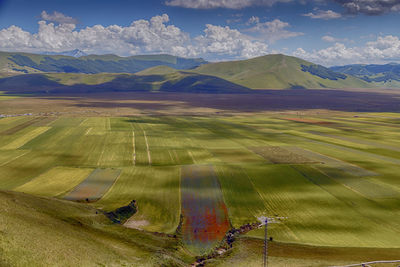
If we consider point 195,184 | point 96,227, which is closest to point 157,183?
point 195,184

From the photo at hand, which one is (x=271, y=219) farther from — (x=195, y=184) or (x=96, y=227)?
(x=96, y=227)

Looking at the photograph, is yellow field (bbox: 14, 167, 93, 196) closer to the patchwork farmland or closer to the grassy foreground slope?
A: the patchwork farmland

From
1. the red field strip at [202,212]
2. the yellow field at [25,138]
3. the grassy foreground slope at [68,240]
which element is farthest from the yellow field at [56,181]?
the yellow field at [25,138]

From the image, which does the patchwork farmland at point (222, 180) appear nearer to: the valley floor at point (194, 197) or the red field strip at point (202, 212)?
the red field strip at point (202, 212)

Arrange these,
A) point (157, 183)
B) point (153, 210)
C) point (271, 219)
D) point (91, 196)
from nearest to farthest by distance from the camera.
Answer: point (271, 219)
point (153, 210)
point (91, 196)
point (157, 183)

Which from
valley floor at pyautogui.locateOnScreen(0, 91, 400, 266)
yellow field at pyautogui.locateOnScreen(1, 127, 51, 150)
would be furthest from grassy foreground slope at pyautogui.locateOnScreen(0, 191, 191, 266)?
yellow field at pyautogui.locateOnScreen(1, 127, 51, 150)

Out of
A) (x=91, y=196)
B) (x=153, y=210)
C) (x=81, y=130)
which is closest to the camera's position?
(x=153, y=210)
